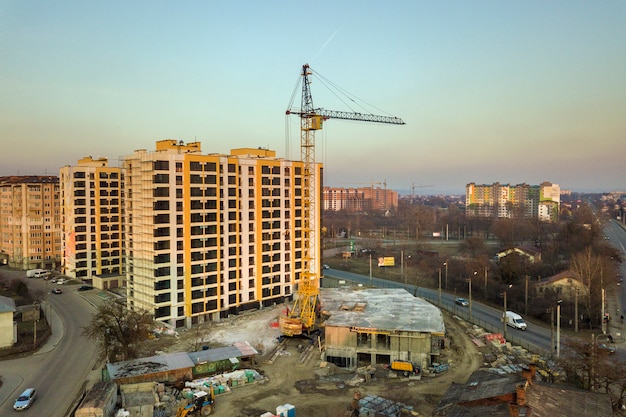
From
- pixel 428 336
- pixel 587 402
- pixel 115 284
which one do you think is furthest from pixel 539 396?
pixel 115 284

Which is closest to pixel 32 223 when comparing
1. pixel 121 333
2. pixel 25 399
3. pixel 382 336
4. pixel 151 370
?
pixel 121 333

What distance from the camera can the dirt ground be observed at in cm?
2692

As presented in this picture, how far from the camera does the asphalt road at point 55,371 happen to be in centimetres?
2717

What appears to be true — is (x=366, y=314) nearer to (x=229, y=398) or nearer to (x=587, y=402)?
(x=229, y=398)

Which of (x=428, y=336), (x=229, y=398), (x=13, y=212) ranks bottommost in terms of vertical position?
(x=229, y=398)

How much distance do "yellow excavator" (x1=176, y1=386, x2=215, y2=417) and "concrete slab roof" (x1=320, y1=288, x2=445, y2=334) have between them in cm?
1183

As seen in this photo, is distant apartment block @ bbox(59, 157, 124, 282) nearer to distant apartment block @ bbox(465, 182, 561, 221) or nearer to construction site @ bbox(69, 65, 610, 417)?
construction site @ bbox(69, 65, 610, 417)

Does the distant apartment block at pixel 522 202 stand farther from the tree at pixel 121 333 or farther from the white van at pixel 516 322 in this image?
the tree at pixel 121 333

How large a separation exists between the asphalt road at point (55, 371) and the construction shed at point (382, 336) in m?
18.1

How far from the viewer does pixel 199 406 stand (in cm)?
2597

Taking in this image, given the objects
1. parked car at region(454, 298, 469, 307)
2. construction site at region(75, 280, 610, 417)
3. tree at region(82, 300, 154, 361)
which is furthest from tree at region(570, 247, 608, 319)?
tree at region(82, 300, 154, 361)

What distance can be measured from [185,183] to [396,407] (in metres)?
27.6

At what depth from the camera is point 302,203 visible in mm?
53969

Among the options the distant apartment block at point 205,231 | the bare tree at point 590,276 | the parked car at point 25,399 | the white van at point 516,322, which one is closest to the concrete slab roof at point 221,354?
the parked car at point 25,399
